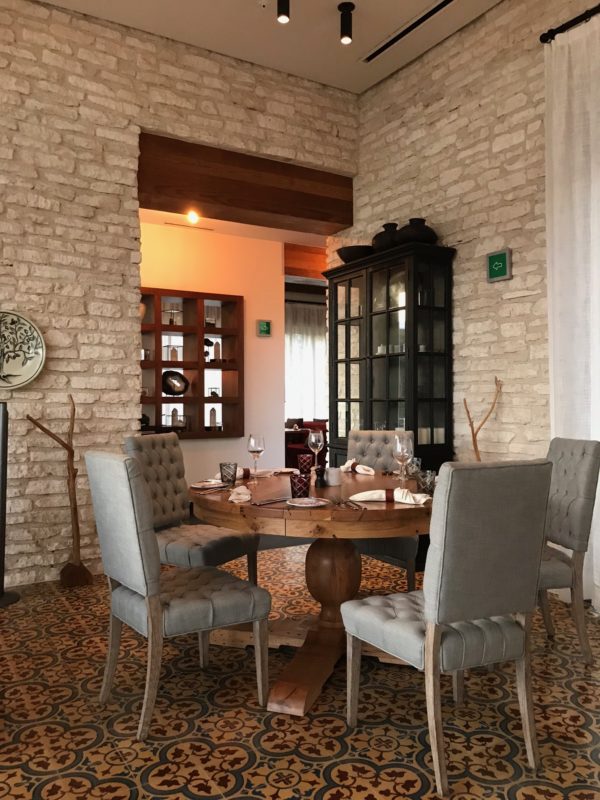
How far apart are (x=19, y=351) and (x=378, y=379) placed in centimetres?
262

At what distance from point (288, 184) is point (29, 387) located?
275 centimetres

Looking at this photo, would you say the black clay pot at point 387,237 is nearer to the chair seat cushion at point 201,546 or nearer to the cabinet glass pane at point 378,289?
the cabinet glass pane at point 378,289

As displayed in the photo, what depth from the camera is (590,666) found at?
2900 mm

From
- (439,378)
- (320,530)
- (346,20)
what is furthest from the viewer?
(439,378)

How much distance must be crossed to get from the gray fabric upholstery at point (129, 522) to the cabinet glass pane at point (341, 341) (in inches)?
132

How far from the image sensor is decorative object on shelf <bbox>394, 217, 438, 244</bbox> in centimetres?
486

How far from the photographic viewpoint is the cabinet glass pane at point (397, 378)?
4.89 m

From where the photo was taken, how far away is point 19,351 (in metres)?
4.31

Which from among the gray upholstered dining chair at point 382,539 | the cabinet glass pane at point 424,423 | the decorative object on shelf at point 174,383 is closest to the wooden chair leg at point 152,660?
the gray upholstered dining chair at point 382,539

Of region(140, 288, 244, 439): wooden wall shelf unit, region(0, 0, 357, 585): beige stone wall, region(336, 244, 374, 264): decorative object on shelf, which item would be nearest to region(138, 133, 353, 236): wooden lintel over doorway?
region(0, 0, 357, 585): beige stone wall

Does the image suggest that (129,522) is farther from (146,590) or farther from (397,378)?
(397,378)

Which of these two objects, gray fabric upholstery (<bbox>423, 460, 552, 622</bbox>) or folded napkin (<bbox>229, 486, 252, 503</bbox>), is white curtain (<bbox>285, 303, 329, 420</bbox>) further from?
gray fabric upholstery (<bbox>423, 460, 552, 622</bbox>)

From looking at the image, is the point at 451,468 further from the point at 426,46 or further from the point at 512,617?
the point at 426,46

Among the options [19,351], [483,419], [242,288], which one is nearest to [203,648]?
[19,351]
